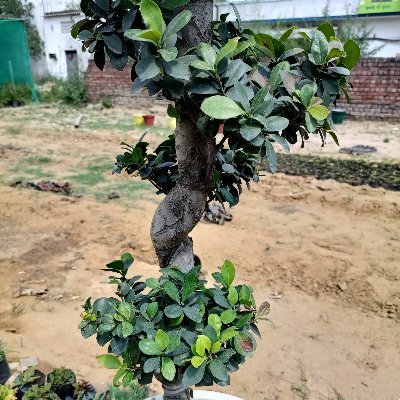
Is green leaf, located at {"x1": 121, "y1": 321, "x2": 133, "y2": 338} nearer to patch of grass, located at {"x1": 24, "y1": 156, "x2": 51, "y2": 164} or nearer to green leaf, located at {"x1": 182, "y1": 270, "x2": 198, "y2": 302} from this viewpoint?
green leaf, located at {"x1": 182, "y1": 270, "x2": 198, "y2": 302}

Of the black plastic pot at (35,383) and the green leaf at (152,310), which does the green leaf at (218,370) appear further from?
the black plastic pot at (35,383)

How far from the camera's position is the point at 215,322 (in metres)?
1.11

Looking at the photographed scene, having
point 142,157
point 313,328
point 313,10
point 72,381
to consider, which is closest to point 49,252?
point 72,381

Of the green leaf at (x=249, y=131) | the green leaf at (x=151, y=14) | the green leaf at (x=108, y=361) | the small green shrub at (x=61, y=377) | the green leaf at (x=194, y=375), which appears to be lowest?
the small green shrub at (x=61, y=377)

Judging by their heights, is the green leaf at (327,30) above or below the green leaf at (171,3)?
below

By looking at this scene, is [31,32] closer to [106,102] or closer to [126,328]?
[106,102]

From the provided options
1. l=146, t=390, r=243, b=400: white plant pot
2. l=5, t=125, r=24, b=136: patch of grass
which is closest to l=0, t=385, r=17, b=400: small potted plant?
l=146, t=390, r=243, b=400: white plant pot

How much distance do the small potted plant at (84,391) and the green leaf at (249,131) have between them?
171cm

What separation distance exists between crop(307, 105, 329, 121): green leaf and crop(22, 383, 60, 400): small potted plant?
1790mm

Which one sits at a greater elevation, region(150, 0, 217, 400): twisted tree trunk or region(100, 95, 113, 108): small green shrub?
region(150, 0, 217, 400): twisted tree trunk

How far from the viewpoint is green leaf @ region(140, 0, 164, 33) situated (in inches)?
32.2

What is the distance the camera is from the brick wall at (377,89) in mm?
9016

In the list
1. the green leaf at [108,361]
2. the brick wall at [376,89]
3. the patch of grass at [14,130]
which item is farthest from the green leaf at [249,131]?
the brick wall at [376,89]

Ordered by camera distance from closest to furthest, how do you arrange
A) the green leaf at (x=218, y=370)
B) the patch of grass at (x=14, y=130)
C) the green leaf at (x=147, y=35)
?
the green leaf at (x=147, y=35) → the green leaf at (x=218, y=370) → the patch of grass at (x=14, y=130)
